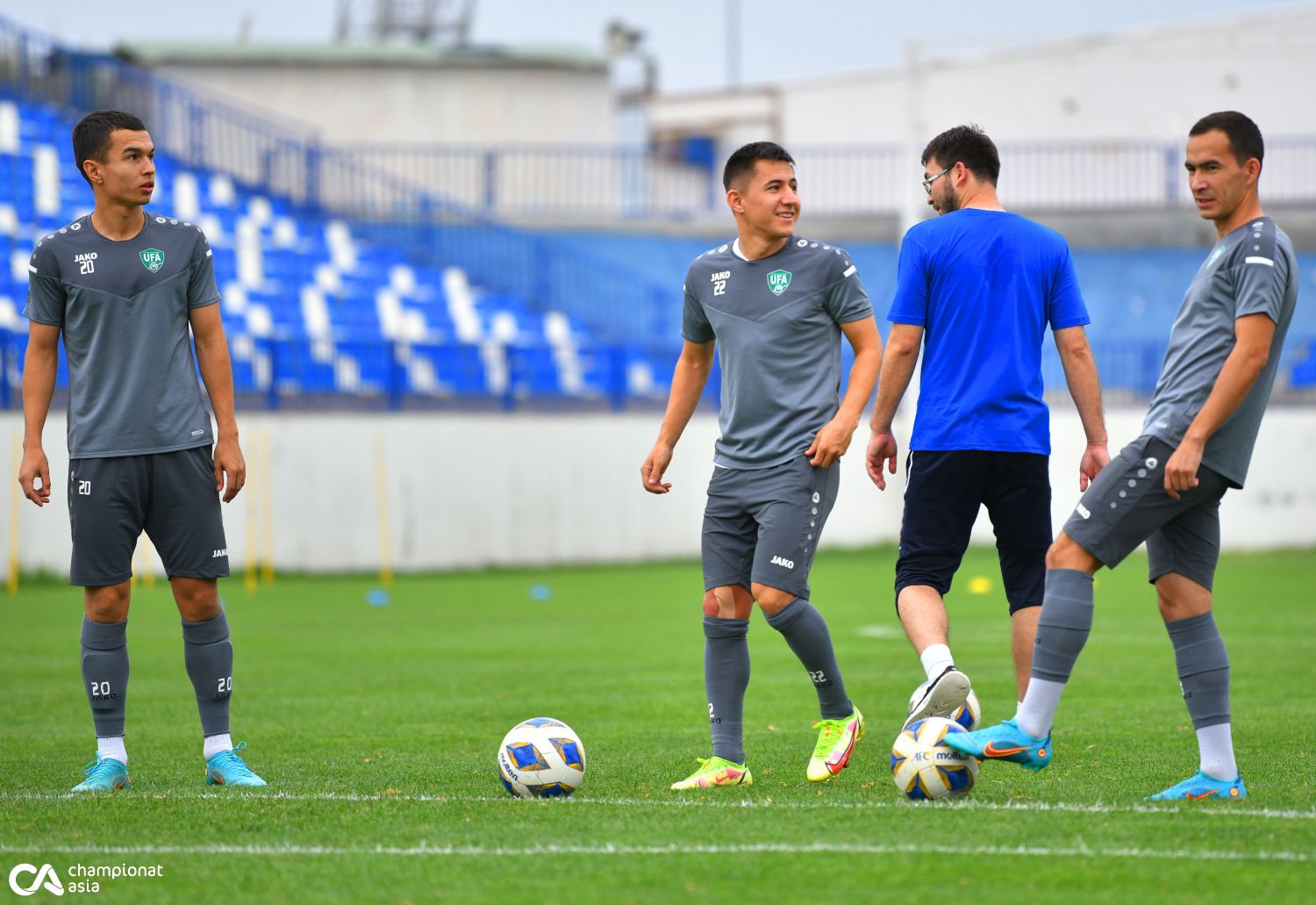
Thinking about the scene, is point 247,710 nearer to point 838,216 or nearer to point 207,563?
point 207,563

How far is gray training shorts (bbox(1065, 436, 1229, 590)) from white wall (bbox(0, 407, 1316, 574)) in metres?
15.2

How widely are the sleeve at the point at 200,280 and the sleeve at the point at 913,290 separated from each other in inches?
103

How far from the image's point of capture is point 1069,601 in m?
5.50

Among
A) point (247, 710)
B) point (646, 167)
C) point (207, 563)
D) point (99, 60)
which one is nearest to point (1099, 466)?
point (207, 563)

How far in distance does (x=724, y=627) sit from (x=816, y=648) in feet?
1.16

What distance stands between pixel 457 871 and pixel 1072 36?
3184cm

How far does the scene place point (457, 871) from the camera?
4.65 m

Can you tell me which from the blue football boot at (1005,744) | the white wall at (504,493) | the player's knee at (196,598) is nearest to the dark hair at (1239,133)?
the blue football boot at (1005,744)

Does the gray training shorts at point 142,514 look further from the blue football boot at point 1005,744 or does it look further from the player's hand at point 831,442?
the blue football boot at point 1005,744

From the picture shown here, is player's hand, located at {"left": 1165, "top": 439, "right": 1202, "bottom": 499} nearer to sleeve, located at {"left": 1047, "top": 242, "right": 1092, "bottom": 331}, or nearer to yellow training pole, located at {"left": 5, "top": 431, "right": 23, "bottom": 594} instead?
sleeve, located at {"left": 1047, "top": 242, "right": 1092, "bottom": 331}

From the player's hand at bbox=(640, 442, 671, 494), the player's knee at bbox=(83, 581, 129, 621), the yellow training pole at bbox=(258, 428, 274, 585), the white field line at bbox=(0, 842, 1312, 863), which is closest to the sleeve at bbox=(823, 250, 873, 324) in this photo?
the player's hand at bbox=(640, 442, 671, 494)

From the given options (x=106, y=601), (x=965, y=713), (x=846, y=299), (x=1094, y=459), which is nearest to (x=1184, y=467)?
(x=1094, y=459)

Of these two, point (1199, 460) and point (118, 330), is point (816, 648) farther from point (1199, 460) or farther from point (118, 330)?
point (118, 330)

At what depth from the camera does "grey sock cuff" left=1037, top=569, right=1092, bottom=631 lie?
18.0ft
